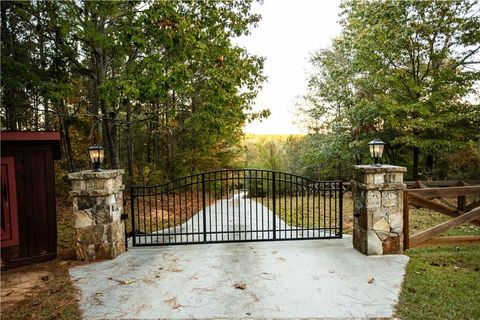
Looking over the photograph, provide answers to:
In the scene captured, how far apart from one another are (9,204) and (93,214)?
4.10ft

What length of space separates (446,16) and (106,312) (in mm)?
12368

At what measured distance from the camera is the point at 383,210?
4.80 metres

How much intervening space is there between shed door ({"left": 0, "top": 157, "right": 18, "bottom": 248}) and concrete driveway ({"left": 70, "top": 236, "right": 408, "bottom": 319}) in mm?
1227

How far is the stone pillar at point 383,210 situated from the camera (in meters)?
4.78

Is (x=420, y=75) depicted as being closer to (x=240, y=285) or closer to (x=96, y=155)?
(x=240, y=285)

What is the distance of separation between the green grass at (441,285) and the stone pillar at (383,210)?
42cm

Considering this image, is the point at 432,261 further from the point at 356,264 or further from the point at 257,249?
the point at 257,249

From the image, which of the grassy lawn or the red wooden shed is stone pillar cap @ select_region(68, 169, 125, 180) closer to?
the red wooden shed

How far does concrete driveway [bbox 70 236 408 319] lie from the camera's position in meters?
3.16

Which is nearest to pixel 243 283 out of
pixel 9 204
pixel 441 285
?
pixel 441 285

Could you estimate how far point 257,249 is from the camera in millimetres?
5250

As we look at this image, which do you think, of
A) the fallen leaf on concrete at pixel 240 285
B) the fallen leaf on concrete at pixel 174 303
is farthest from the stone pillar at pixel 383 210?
the fallen leaf on concrete at pixel 174 303

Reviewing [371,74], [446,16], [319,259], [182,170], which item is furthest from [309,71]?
[319,259]

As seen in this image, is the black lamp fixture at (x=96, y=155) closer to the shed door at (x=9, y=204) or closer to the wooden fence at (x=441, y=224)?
the shed door at (x=9, y=204)
